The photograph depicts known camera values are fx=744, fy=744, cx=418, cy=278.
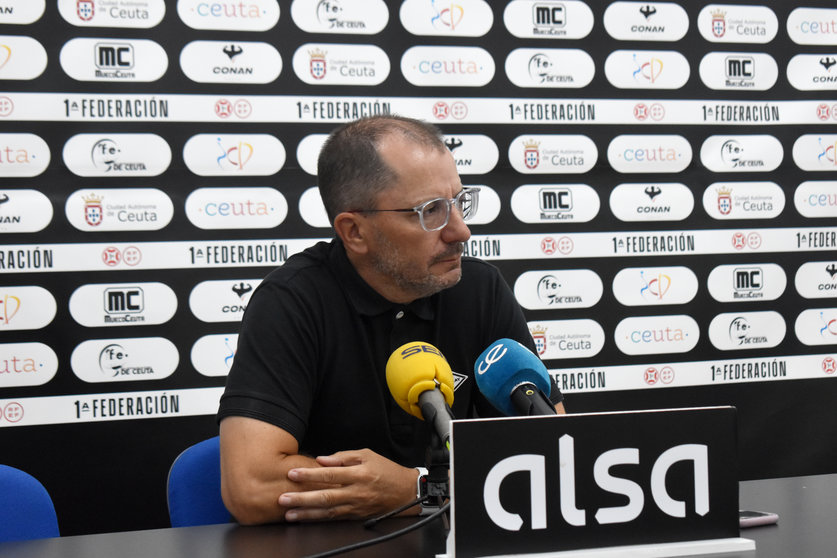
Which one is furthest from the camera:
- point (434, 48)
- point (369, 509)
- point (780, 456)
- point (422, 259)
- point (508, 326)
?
point (780, 456)

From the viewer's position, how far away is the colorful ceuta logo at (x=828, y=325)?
109 inches

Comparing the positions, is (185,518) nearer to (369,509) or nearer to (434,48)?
(369,509)

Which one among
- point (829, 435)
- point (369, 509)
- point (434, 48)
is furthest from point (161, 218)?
point (829, 435)

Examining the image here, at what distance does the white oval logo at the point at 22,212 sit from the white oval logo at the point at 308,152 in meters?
0.77

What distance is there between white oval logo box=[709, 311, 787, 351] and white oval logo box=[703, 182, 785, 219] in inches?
14.3

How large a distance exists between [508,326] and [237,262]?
3.53 feet

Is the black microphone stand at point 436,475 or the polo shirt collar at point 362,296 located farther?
the polo shirt collar at point 362,296

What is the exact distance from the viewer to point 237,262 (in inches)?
93.0

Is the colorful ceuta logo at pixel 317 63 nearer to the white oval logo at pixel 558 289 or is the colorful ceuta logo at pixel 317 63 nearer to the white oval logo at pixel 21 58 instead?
the white oval logo at pixel 21 58

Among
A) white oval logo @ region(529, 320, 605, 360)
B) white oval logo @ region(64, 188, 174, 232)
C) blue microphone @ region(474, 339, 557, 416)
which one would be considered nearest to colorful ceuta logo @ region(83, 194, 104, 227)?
white oval logo @ region(64, 188, 174, 232)

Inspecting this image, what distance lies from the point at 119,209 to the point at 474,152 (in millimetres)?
1155

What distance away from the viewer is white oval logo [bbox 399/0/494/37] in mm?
2494

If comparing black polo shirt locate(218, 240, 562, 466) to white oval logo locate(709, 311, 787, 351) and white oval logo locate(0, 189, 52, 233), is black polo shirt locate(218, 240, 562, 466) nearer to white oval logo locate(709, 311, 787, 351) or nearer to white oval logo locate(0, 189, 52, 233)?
white oval logo locate(0, 189, 52, 233)

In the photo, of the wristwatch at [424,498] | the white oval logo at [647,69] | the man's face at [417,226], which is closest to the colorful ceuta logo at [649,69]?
the white oval logo at [647,69]
